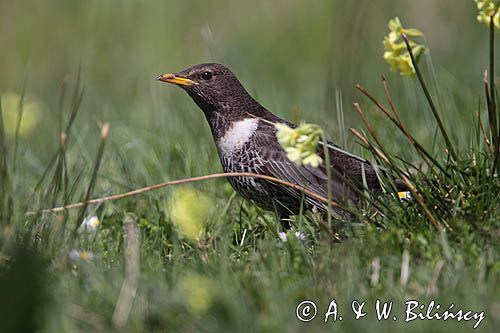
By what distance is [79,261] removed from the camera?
349cm

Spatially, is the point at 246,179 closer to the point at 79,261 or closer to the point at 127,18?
the point at 79,261

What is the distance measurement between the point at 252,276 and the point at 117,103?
4.50 metres

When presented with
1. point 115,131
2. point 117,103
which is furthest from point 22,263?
point 117,103

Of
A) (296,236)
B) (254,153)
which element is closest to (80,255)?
(296,236)

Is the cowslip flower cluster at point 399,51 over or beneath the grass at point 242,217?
over

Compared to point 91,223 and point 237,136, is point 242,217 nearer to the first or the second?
point 237,136

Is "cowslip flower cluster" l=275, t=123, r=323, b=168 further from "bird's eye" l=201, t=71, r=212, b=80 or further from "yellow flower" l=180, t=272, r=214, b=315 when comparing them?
→ "bird's eye" l=201, t=71, r=212, b=80

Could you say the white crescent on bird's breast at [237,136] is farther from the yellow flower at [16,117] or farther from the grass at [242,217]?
the yellow flower at [16,117]

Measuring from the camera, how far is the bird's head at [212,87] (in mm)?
5234

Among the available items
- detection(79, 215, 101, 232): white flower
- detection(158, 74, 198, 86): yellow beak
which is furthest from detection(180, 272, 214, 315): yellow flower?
detection(158, 74, 198, 86): yellow beak

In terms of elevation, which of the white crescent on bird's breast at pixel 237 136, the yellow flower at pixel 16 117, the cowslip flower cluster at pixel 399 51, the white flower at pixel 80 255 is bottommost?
the yellow flower at pixel 16 117

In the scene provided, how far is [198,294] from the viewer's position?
2984 mm

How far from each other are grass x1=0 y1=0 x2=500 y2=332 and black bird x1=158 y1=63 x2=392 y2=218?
16cm

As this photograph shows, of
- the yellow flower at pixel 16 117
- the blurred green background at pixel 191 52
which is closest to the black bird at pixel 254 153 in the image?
the blurred green background at pixel 191 52
